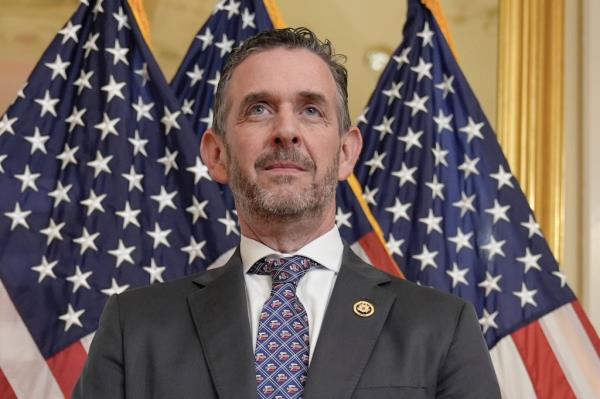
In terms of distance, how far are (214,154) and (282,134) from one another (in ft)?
0.76

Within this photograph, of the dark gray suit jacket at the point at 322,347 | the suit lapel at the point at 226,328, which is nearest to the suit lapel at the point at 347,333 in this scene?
the dark gray suit jacket at the point at 322,347

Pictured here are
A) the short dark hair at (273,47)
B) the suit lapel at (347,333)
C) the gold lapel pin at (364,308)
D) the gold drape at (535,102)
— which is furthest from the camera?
the gold drape at (535,102)

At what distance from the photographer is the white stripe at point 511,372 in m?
3.21

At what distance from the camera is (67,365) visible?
9.99 feet

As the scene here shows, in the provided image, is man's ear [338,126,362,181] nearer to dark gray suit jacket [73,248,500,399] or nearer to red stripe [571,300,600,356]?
dark gray suit jacket [73,248,500,399]

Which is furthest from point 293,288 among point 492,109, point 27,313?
point 492,109

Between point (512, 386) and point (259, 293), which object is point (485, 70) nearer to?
point (512, 386)

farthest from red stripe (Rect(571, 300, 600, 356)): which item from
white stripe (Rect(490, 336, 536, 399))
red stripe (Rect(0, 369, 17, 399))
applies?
red stripe (Rect(0, 369, 17, 399))

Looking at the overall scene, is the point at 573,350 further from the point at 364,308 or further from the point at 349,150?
the point at 364,308

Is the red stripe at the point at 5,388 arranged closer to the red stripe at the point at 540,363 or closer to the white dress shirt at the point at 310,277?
the white dress shirt at the point at 310,277

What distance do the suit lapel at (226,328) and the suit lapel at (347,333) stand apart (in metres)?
0.11

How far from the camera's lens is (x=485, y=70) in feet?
12.5

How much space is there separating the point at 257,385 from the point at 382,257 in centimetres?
180

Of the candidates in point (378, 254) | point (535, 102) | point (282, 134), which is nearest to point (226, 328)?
point (282, 134)
